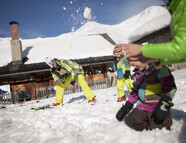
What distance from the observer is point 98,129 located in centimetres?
203

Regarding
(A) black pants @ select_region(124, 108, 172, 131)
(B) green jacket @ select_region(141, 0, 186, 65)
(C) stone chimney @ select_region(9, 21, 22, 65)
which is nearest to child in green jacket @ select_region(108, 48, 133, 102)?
(A) black pants @ select_region(124, 108, 172, 131)

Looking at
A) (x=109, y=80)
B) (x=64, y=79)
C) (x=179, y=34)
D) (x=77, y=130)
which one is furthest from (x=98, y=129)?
(x=109, y=80)

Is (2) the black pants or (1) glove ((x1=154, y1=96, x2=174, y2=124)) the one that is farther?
(2) the black pants

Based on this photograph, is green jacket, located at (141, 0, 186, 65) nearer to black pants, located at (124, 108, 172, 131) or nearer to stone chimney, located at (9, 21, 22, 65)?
black pants, located at (124, 108, 172, 131)

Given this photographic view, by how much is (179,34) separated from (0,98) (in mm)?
12863

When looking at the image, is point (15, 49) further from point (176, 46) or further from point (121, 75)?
point (176, 46)

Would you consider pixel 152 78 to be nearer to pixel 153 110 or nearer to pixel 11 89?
pixel 153 110

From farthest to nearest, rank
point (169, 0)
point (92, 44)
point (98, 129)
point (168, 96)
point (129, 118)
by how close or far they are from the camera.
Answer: point (92, 44) → point (98, 129) → point (129, 118) → point (168, 96) → point (169, 0)

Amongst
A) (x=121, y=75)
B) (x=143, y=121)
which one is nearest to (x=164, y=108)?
(x=143, y=121)

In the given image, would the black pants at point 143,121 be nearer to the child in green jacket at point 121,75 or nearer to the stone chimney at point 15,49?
the child in green jacket at point 121,75

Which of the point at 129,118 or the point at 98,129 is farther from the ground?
the point at 129,118

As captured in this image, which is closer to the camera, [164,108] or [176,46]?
[176,46]

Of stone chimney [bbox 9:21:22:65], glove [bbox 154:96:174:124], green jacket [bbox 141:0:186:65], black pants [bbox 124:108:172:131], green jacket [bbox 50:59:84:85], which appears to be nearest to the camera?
green jacket [bbox 141:0:186:65]

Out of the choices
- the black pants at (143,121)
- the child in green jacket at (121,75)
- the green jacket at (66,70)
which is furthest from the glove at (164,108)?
the green jacket at (66,70)
